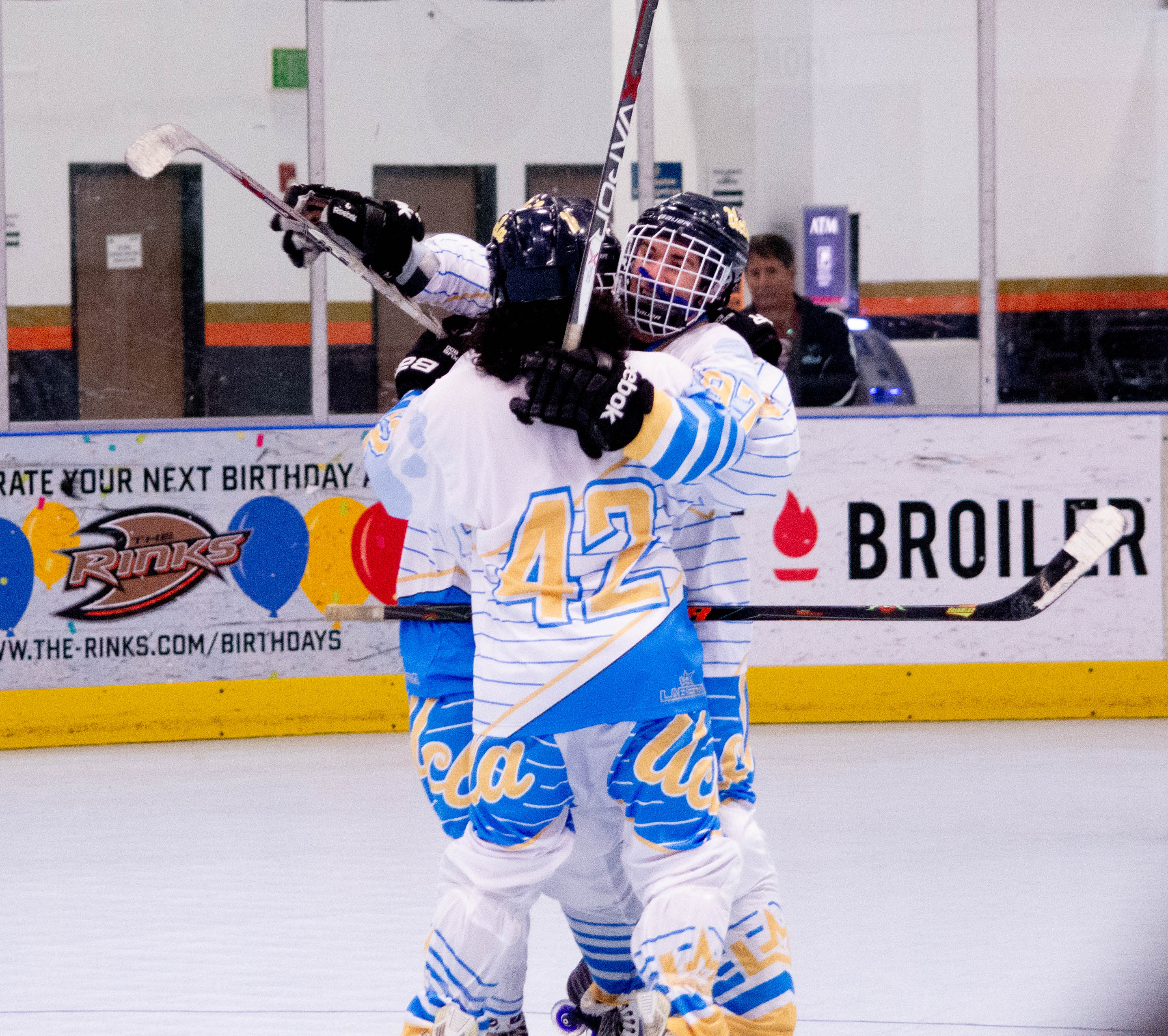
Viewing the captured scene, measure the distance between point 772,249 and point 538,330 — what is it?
3517 millimetres

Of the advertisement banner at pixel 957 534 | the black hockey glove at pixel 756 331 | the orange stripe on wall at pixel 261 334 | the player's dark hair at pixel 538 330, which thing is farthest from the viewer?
the orange stripe on wall at pixel 261 334

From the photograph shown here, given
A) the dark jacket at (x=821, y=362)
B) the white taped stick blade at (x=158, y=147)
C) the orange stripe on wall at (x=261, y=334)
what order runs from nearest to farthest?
the white taped stick blade at (x=158, y=147), the orange stripe on wall at (x=261, y=334), the dark jacket at (x=821, y=362)

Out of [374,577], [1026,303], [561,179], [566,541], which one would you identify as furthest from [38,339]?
[566,541]

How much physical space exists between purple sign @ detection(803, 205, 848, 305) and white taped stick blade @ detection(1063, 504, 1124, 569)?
11.2 ft

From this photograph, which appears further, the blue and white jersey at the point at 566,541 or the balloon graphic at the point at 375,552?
the balloon graphic at the point at 375,552

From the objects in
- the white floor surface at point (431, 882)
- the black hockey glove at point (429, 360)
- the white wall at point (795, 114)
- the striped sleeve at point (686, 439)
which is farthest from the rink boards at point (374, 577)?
the striped sleeve at point (686, 439)

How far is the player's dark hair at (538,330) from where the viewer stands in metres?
1.78

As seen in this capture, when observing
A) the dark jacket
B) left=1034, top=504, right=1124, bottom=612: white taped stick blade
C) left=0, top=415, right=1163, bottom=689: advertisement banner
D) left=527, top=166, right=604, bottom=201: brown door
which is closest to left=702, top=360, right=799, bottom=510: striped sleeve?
left=1034, top=504, right=1124, bottom=612: white taped stick blade

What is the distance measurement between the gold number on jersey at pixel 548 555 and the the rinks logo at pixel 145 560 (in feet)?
9.92

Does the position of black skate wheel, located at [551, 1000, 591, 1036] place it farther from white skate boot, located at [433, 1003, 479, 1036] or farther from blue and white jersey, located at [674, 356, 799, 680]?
blue and white jersey, located at [674, 356, 799, 680]

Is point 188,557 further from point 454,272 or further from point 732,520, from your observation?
point 732,520

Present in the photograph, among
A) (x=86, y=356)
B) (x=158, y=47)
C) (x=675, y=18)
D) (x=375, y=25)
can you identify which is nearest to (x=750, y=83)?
(x=675, y=18)

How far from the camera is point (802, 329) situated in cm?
515

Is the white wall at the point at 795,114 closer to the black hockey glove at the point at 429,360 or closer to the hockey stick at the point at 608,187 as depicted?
the black hockey glove at the point at 429,360
